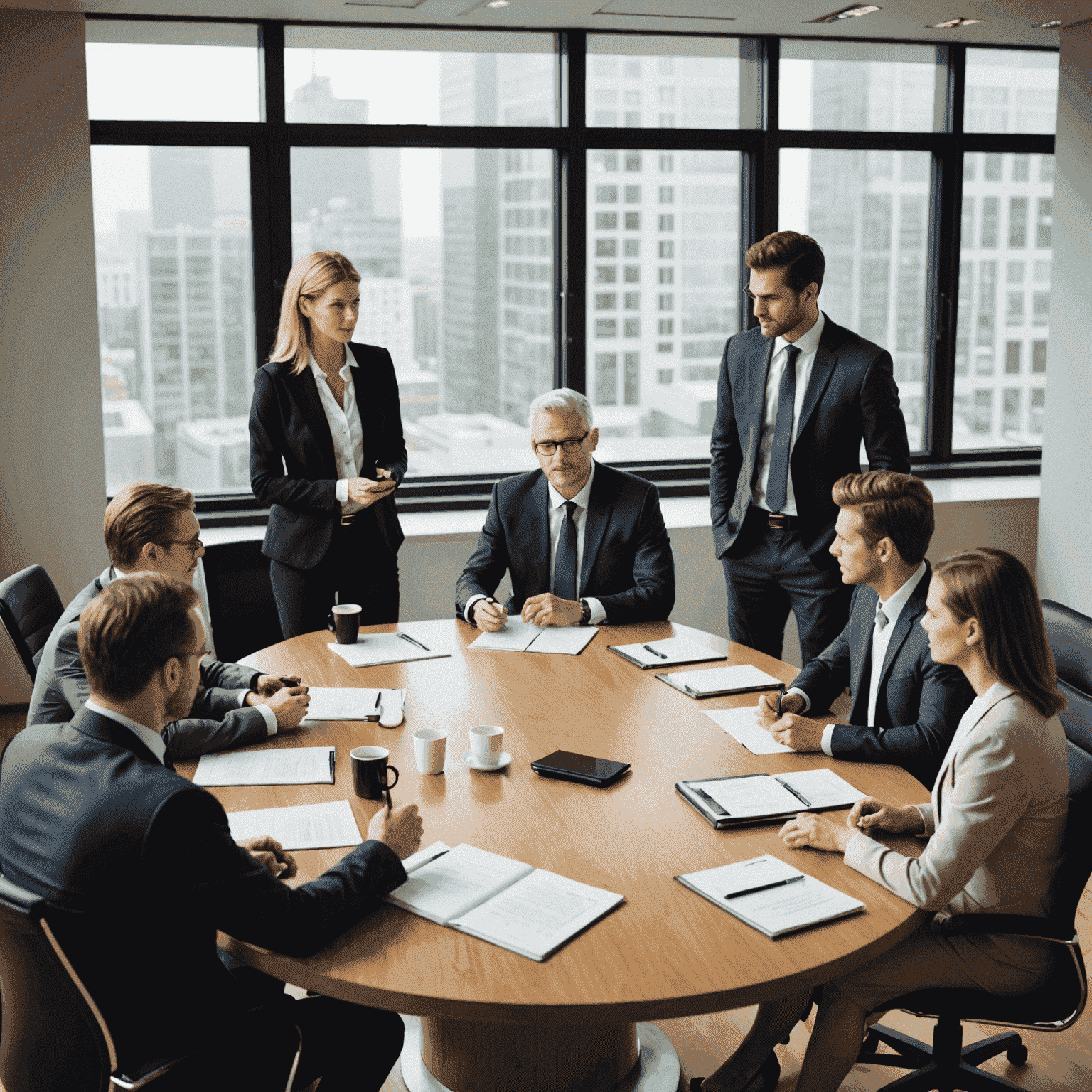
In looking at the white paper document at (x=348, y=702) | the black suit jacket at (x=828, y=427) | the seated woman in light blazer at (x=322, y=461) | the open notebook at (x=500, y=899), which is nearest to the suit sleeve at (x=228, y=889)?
the open notebook at (x=500, y=899)

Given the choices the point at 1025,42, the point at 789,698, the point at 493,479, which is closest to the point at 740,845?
the point at 789,698

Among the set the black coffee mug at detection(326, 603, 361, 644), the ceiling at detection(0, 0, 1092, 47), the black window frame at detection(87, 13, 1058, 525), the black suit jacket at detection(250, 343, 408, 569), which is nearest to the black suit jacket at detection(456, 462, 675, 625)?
the black coffee mug at detection(326, 603, 361, 644)

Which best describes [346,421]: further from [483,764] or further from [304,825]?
[304,825]

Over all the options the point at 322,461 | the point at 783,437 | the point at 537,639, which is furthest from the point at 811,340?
the point at 322,461

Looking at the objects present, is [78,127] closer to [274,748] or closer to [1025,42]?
[274,748]

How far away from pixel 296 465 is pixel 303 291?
0.55m

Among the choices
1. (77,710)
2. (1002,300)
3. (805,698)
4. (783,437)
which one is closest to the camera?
(77,710)

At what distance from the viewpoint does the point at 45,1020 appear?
5.44 feet

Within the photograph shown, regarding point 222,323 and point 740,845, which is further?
point 222,323

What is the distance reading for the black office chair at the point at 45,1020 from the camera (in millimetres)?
1509

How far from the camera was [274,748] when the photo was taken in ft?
7.95

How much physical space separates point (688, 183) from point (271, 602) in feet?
10.1

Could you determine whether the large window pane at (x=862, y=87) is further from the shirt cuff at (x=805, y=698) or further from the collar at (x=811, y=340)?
the shirt cuff at (x=805, y=698)

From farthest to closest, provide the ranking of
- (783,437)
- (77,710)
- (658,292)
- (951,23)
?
1. (658,292)
2. (951,23)
3. (783,437)
4. (77,710)
